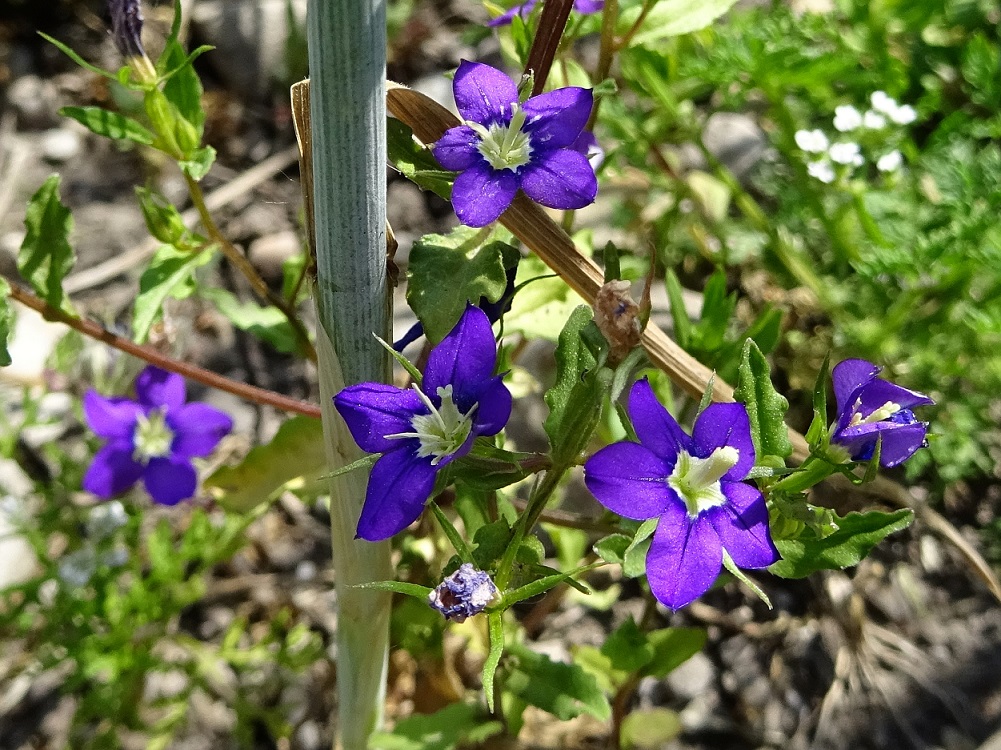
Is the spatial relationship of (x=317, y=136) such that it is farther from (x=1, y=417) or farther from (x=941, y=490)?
(x=941, y=490)

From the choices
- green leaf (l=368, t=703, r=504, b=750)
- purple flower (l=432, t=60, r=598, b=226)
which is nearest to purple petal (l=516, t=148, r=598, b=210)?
purple flower (l=432, t=60, r=598, b=226)

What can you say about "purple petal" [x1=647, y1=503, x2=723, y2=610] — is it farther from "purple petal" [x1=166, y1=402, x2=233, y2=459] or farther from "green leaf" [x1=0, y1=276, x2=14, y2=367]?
"purple petal" [x1=166, y1=402, x2=233, y2=459]

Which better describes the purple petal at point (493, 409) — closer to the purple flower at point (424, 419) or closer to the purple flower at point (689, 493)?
the purple flower at point (424, 419)

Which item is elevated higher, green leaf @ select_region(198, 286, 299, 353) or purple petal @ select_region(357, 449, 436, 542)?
purple petal @ select_region(357, 449, 436, 542)

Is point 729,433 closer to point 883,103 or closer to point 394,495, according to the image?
point 394,495

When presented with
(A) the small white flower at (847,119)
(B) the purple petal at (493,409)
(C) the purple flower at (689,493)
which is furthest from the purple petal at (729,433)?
(A) the small white flower at (847,119)

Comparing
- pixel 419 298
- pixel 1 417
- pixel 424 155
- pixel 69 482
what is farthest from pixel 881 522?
pixel 1 417
